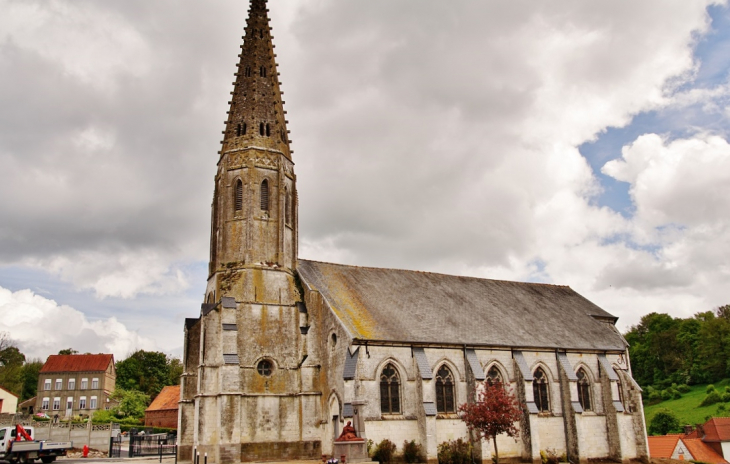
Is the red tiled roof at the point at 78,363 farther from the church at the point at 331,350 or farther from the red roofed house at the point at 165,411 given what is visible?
the church at the point at 331,350

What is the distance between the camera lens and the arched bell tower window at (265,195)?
35.1 meters

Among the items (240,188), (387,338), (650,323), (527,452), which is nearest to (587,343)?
(527,452)

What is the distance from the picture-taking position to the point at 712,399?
71.5 meters

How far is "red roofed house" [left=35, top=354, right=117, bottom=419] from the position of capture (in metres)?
81.7

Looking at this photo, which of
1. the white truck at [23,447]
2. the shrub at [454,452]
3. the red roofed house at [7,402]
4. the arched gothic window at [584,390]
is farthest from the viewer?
the red roofed house at [7,402]

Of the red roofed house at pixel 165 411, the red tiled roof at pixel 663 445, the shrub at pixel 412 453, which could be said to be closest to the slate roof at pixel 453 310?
the shrub at pixel 412 453

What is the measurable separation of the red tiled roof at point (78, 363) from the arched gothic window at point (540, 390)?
222 ft

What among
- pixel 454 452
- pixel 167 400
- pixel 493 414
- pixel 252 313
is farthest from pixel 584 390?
pixel 167 400

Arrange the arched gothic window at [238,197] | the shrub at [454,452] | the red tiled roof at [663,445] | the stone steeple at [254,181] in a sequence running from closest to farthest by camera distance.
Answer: the shrub at [454,452], the stone steeple at [254,181], the arched gothic window at [238,197], the red tiled roof at [663,445]

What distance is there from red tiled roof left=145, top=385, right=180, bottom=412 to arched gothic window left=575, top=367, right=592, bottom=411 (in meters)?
42.8

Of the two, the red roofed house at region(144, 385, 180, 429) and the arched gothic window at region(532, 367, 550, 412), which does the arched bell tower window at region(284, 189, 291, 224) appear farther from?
the red roofed house at region(144, 385, 180, 429)

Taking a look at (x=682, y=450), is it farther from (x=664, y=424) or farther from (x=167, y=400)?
(x=167, y=400)

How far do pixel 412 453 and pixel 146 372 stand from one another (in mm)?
85079

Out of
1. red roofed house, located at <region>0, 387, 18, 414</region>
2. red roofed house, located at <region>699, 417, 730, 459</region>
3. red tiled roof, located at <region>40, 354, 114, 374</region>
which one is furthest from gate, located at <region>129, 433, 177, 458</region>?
red roofed house, located at <region>699, 417, 730, 459</region>
